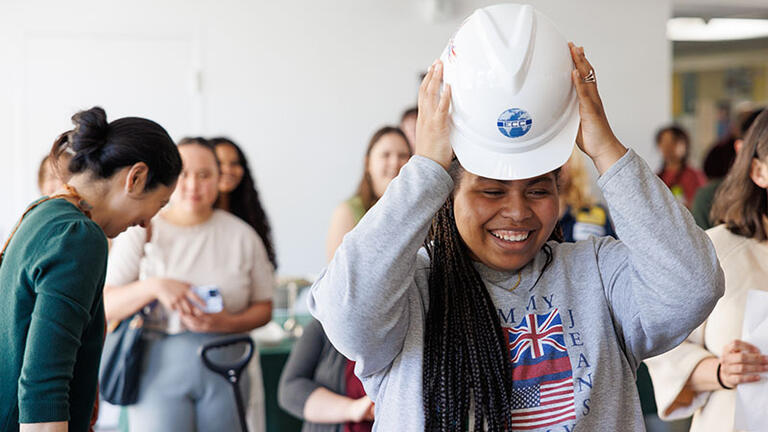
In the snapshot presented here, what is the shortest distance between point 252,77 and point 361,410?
3369 mm

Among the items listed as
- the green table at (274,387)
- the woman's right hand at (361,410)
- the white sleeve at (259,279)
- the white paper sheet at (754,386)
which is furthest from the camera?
the green table at (274,387)

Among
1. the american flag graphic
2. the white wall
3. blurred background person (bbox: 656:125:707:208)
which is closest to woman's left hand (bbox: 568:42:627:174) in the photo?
the american flag graphic

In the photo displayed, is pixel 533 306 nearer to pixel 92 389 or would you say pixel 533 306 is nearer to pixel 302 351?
pixel 92 389

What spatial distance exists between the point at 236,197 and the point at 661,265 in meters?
2.49

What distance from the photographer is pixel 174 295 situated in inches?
105

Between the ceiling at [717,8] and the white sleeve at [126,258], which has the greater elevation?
the ceiling at [717,8]

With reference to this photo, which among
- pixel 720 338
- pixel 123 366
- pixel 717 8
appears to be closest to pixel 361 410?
pixel 123 366

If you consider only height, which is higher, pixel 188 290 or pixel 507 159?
pixel 507 159

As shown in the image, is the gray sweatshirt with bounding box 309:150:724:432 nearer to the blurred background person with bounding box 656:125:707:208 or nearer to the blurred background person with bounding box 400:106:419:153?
the blurred background person with bounding box 400:106:419:153

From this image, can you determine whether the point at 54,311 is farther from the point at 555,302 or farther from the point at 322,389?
the point at 322,389

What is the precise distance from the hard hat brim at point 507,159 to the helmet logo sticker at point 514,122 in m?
0.04

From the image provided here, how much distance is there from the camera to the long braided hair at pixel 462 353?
47.2 inches

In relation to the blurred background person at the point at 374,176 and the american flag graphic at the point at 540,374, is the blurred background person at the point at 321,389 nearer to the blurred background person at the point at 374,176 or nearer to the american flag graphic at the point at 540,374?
the blurred background person at the point at 374,176

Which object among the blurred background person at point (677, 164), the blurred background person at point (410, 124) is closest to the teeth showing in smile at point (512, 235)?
the blurred background person at point (410, 124)
